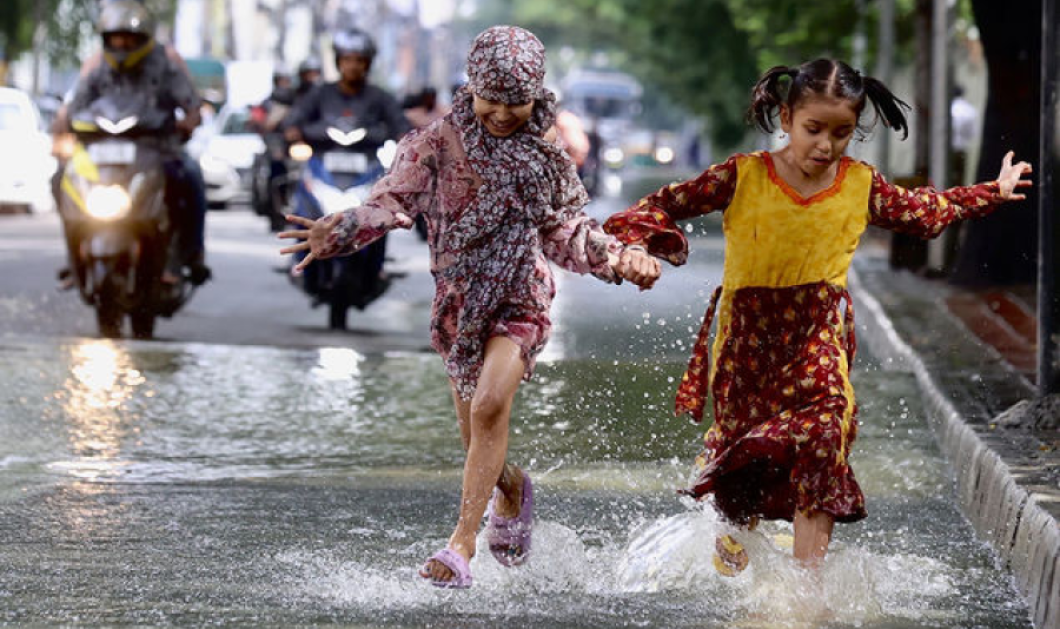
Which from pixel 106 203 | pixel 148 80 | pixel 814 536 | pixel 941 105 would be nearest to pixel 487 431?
pixel 814 536

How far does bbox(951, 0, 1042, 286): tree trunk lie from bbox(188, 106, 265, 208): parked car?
1756 cm

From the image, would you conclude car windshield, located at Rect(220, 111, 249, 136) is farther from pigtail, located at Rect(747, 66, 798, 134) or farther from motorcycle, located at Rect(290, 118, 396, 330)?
pigtail, located at Rect(747, 66, 798, 134)

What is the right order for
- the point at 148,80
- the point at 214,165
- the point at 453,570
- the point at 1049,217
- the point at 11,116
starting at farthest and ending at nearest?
the point at 214,165 < the point at 11,116 < the point at 148,80 < the point at 1049,217 < the point at 453,570

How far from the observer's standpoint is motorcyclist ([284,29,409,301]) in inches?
552

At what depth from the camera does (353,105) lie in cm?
1413

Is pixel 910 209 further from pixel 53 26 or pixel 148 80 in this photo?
pixel 53 26

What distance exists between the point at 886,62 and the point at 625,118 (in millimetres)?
55306

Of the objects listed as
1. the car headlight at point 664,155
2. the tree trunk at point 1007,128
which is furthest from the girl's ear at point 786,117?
the car headlight at point 664,155

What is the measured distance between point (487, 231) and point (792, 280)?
2.67ft

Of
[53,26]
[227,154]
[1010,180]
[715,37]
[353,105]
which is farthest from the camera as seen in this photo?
[715,37]

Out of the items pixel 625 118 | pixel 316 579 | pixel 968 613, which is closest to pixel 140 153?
pixel 316 579

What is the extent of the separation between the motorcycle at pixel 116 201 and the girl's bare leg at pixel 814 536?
23.2 ft

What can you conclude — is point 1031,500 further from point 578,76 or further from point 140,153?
point 578,76

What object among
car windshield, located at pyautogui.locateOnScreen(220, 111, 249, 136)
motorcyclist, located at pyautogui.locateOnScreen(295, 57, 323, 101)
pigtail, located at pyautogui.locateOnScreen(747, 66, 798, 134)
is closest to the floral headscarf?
pigtail, located at pyautogui.locateOnScreen(747, 66, 798, 134)
